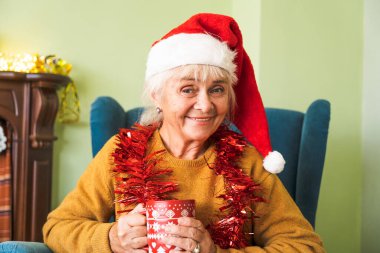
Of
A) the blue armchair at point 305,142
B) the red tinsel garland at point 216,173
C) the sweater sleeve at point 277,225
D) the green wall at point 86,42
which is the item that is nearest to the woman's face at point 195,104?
the red tinsel garland at point 216,173

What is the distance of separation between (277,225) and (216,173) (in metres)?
0.22

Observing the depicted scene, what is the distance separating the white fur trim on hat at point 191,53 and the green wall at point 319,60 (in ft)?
3.70

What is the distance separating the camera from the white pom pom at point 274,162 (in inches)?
60.7

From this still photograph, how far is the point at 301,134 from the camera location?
2070 millimetres

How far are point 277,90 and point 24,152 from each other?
50.4 inches

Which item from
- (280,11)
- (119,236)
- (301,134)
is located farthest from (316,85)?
(119,236)

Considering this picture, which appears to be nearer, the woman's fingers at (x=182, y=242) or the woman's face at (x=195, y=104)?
the woman's fingers at (x=182, y=242)

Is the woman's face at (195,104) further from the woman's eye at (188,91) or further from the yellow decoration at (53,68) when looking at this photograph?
the yellow decoration at (53,68)

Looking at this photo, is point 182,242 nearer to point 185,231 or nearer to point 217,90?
point 185,231

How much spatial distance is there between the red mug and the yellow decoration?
1717 millimetres

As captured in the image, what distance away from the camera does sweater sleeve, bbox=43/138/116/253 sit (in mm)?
1457

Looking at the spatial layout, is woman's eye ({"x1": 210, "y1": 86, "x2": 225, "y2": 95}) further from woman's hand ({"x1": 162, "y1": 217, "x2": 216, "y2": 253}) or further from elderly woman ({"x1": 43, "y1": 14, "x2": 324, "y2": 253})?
woman's hand ({"x1": 162, "y1": 217, "x2": 216, "y2": 253})

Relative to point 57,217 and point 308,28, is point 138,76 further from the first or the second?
point 57,217

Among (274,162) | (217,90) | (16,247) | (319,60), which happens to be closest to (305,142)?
(274,162)
